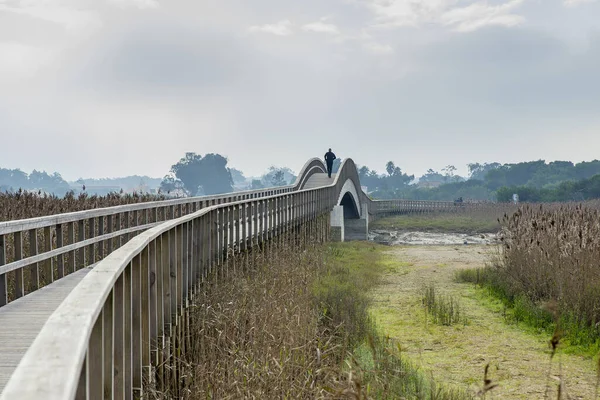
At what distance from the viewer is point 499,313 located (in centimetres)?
1336

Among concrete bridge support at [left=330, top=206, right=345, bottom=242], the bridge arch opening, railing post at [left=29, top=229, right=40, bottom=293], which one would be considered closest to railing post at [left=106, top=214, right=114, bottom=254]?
railing post at [left=29, top=229, right=40, bottom=293]

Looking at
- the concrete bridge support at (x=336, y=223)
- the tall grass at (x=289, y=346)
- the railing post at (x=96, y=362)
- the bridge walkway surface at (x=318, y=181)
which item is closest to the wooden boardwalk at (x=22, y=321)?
the tall grass at (x=289, y=346)

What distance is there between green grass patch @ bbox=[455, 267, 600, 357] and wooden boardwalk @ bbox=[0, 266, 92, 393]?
545 centimetres

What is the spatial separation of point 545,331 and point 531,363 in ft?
6.08

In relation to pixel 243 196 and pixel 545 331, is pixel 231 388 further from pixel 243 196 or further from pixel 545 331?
pixel 243 196

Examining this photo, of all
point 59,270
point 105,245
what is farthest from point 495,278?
point 59,270

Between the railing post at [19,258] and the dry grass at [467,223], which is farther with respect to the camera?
the dry grass at [467,223]

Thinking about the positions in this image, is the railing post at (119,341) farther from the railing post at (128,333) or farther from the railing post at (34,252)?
the railing post at (34,252)

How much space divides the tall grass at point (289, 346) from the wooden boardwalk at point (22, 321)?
115 centimetres

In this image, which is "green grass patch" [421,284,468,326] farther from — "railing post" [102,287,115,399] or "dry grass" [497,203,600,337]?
"railing post" [102,287,115,399]

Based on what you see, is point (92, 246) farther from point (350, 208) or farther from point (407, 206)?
point (407, 206)

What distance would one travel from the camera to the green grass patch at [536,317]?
10.3m

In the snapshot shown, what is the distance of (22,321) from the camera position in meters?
6.67

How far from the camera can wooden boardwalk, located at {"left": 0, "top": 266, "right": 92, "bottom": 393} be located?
5.12m
